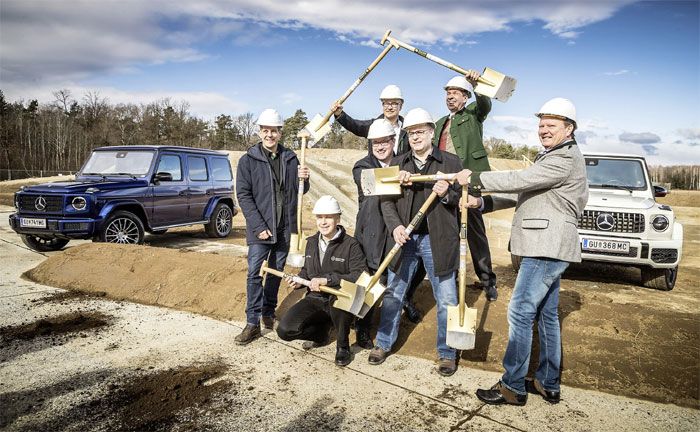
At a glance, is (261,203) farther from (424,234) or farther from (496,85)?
(496,85)

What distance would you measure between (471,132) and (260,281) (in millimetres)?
2915

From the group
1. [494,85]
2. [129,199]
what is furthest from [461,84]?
[129,199]

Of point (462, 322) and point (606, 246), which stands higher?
point (606, 246)

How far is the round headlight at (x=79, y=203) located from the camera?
846 centimetres

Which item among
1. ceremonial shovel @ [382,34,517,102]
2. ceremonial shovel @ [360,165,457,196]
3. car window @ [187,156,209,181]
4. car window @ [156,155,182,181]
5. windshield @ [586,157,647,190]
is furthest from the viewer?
car window @ [187,156,209,181]

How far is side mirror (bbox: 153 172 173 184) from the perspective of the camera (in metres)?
9.80

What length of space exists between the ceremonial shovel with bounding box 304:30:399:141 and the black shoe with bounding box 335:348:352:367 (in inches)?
106

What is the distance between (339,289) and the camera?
4.31 m

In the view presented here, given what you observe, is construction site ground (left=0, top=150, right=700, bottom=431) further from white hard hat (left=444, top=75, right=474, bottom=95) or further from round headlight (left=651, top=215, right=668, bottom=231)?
white hard hat (left=444, top=75, right=474, bottom=95)

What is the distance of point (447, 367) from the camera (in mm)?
4004

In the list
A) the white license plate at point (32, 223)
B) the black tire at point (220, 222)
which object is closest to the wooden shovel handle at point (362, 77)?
the white license plate at point (32, 223)

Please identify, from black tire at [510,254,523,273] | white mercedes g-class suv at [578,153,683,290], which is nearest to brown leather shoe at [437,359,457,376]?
black tire at [510,254,523,273]

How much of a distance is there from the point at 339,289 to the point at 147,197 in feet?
22.4

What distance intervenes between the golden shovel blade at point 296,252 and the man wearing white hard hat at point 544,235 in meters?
2.15
